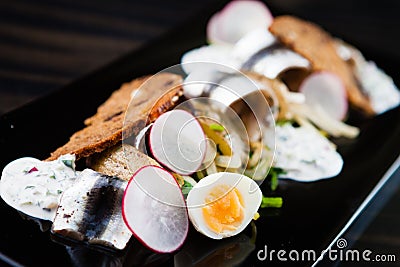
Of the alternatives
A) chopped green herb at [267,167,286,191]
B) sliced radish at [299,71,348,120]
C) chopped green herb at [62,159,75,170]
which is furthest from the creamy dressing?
sliced radish at [299,71,348,120]

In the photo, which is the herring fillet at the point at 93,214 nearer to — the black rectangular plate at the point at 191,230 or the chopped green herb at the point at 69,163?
the black rectangular plate at the point at 191,230

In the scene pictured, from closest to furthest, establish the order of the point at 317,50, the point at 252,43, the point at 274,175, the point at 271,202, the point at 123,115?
the point at 271,202 → the point at 123,115 → the point at 274,175 → the point at 252,43 → the point at 317,50

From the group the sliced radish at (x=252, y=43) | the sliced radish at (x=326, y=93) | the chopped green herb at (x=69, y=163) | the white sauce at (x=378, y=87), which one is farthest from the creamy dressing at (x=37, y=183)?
the white sauce at (x=378, y=87)

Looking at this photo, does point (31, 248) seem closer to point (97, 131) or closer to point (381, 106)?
point (97, 131)

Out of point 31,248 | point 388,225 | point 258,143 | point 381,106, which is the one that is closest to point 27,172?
point 31,248

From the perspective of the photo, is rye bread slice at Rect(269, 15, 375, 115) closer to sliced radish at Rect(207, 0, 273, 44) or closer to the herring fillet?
sliced radish at Rect(207, 0, 273, 44)

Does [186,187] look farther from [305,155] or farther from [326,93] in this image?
[326,93]

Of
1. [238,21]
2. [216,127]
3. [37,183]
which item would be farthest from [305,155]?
[37,183]

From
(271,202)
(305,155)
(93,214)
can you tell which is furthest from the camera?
(305,155)
